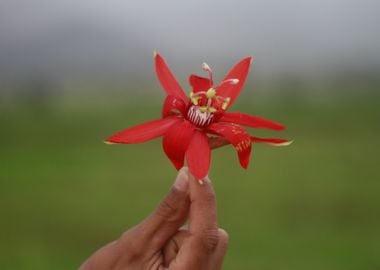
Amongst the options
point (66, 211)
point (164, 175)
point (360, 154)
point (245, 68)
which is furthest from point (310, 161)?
point (245, 68)

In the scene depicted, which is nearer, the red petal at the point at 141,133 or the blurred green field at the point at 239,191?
the red petal at the point at 141,133

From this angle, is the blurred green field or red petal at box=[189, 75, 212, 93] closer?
red petal at box=[189, 75, 212, 93]

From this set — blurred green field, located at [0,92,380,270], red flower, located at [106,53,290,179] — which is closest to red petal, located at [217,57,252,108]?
red flower, located at [106,53,290,179]

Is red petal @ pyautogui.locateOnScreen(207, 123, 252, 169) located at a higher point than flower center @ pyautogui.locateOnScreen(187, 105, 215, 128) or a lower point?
lower

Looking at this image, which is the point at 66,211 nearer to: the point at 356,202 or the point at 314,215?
the point at 314,215

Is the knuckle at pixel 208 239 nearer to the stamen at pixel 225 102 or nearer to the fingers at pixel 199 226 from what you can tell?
the fingers at pixel 199 226

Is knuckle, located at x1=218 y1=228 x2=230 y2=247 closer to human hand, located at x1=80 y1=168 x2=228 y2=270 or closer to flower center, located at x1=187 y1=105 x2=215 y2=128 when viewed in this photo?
human hand, located at x1=80 y1=168 x2=228 y2=270

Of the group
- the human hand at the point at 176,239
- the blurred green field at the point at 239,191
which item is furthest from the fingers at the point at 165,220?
the blurred green field at the point at 239,191
